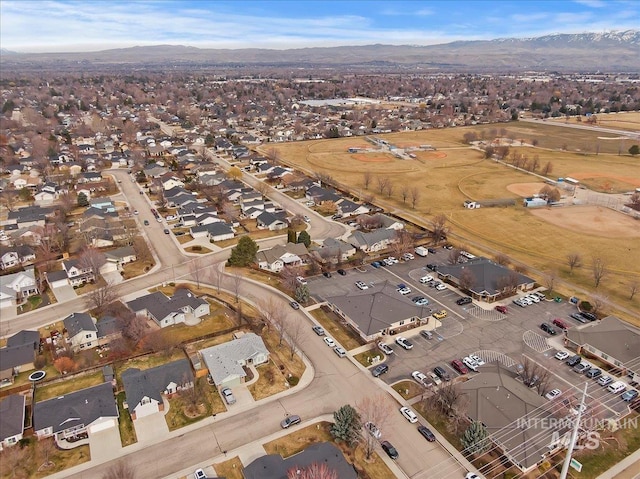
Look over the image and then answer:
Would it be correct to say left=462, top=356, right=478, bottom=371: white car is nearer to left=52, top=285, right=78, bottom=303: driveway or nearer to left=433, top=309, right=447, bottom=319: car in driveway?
left=433, top=309, right=447, bottom=319: car in driveway

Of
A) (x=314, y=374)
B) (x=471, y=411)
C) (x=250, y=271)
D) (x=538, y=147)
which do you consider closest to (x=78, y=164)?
(x=250, y=271)

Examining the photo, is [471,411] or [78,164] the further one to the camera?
[78,164]

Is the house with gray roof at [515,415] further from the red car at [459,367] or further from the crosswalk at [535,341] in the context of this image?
the crosswalk at [535,341]

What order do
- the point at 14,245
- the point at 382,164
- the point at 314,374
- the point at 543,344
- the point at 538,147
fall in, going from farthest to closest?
1. the point at 538,147
2. the point at 382,164
3. the point at 14,245
4. the point at 543,344
5. the point at 314,374

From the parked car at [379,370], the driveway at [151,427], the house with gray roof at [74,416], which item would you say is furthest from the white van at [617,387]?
the house with gray roof at [74,416]

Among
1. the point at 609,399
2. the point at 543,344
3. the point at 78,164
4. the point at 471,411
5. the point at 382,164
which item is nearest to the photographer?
the point at 471,411

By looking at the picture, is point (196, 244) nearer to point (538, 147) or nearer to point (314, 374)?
point (314, 374)

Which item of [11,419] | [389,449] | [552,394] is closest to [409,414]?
[389,449]

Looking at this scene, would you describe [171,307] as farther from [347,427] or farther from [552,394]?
[552,394]
